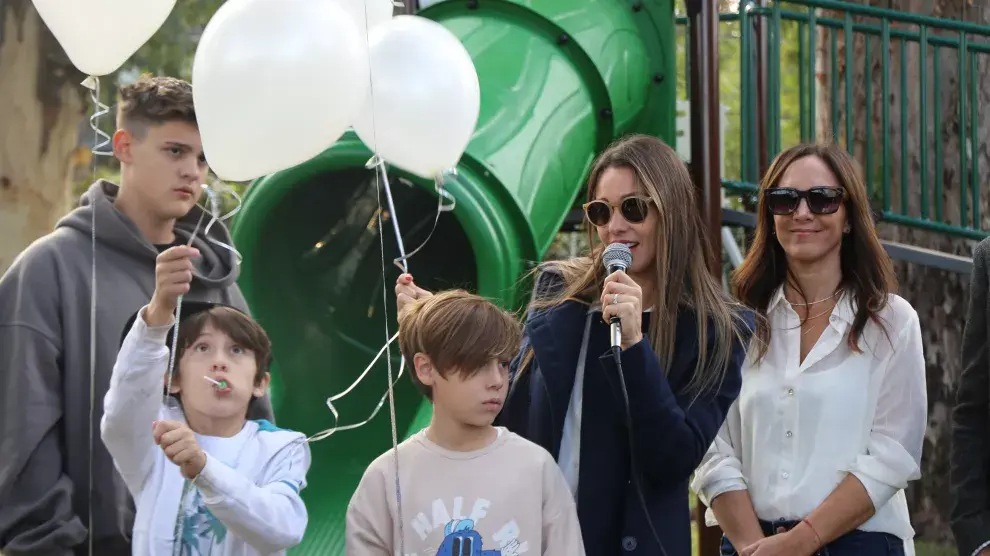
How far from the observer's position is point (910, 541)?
3557 millimetres

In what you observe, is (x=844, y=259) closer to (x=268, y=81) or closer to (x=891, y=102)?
(x=268, y=81)

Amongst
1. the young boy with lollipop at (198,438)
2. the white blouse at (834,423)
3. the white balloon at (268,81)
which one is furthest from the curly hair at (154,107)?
the white blouse at (834,423)

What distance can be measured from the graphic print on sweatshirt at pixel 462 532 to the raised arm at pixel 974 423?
4.31 feet

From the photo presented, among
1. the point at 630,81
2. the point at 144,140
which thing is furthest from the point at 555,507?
the point at 630,81

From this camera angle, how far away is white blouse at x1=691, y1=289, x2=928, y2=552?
11.3 ft

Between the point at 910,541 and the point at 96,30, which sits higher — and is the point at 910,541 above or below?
below

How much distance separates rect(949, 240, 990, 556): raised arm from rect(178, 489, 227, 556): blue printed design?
1.90 m

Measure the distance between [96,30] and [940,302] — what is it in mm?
5211

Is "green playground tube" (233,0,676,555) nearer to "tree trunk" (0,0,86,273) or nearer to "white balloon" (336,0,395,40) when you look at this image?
"white balloon" (336,0,395,40)

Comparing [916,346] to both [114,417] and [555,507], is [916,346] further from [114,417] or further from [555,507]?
[114,417]

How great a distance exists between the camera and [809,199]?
357cm

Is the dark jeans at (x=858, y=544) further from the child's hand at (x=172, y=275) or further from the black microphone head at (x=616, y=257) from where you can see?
the child's hand at (x=172, y=275)

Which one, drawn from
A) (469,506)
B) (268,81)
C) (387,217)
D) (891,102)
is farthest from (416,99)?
(891,102)

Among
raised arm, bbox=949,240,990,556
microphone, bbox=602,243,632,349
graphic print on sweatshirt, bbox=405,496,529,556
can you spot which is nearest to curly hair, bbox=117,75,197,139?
microphone, bbox=602,243,632,349
